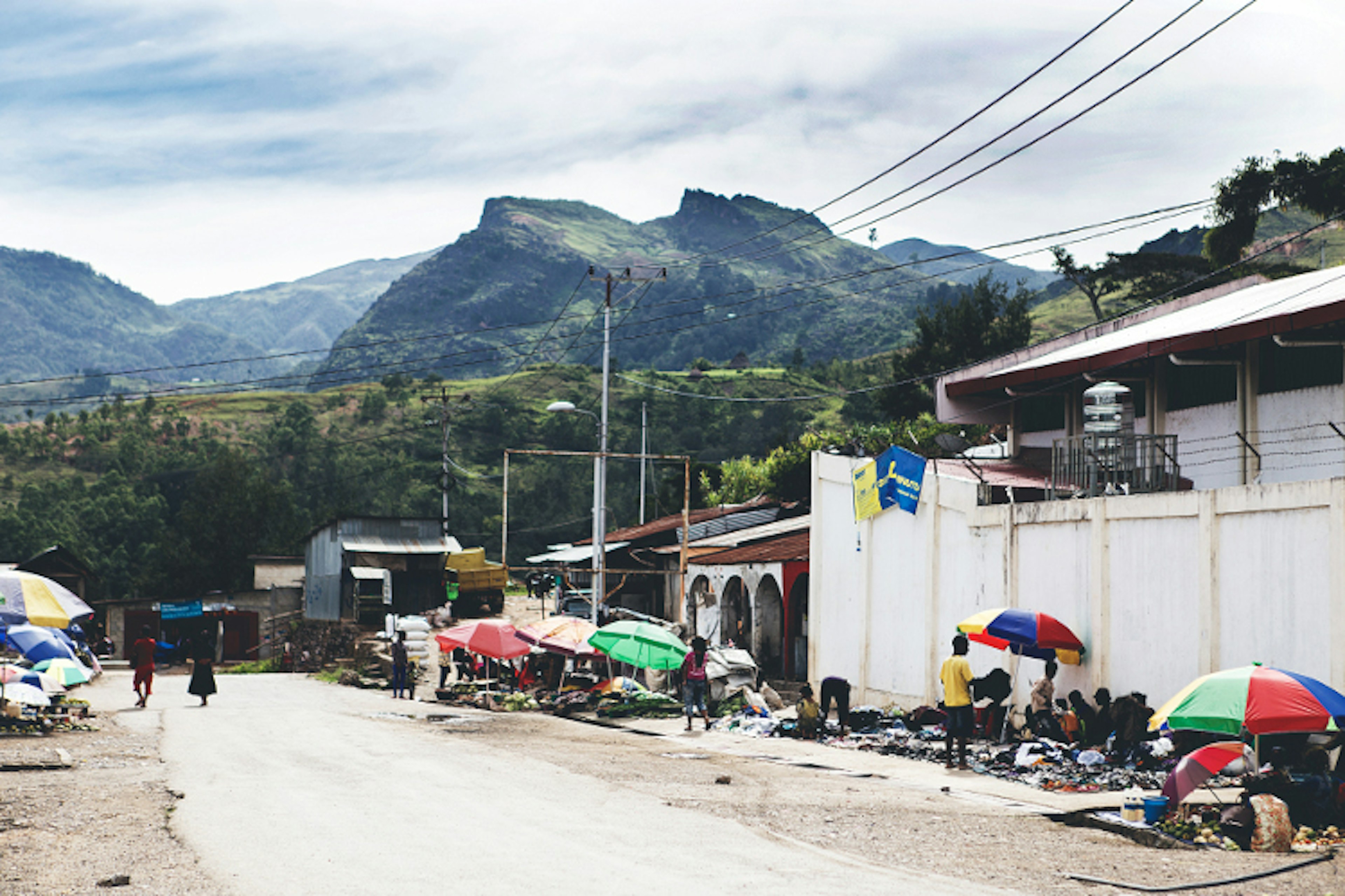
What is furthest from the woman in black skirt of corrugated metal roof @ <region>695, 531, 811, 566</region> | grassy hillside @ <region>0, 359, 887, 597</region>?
grassy hillside @ <region>0, 359, 887, 597</region>

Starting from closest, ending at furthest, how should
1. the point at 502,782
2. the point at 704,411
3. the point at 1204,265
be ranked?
the point at 502,782 → the point at 1204,265 → the point at 704,411

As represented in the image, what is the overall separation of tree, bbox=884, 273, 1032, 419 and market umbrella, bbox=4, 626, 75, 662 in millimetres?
39889

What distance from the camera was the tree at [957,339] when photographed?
57281 mm

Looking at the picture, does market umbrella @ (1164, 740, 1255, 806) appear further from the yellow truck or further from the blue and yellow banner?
the yellow truck

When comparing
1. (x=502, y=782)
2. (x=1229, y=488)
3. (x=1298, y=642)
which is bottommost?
(x=502, y=782)

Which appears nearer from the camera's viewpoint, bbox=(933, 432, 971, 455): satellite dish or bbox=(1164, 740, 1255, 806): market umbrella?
bbox=(1164, 740, 1255, 806): market umbrella

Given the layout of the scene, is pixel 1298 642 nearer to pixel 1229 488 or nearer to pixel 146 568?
pixel 1229 488

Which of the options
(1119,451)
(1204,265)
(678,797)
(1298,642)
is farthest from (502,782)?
(1204,265)

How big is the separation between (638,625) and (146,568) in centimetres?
6117

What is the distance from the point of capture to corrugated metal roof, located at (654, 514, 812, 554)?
3622cm

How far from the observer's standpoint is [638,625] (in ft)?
75.9

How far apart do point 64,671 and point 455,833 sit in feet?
55.1

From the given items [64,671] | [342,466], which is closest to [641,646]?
[64,671]

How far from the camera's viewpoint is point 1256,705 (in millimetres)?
11000
